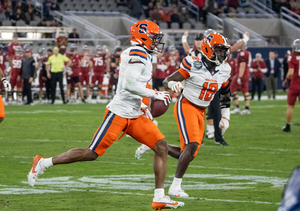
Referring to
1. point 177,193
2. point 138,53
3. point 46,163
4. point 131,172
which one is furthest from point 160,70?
point 138,53

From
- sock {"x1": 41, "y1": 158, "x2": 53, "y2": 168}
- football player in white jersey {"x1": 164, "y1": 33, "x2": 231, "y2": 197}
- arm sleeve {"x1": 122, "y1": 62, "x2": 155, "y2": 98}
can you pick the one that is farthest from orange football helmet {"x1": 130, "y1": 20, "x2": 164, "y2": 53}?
sock {"x1": 41, "y1": 158, "x2": 53, "y2": 168}

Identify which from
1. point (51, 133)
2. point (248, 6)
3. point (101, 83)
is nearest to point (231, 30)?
point (248, 6)

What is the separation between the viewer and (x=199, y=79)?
244 inches

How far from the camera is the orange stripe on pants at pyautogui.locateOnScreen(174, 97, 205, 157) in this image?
5961 millimetres

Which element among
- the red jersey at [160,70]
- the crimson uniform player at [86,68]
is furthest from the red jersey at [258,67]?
the crimson uniform player at [86,68]

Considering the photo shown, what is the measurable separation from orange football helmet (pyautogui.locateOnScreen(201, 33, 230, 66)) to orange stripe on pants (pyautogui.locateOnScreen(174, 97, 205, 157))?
57 cm

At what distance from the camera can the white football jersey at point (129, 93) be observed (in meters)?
5.17

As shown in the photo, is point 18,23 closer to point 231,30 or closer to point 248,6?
point 231,30

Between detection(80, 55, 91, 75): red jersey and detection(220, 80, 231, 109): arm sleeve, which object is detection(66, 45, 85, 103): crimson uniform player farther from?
detection(220, 80, 231, 109): arm sleeve

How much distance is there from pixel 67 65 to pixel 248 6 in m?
16.9

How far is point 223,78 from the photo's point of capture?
6.33 metres

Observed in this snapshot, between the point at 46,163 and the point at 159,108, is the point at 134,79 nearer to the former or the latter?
the point at 46,163

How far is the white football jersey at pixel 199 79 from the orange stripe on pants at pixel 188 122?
0.09 meters

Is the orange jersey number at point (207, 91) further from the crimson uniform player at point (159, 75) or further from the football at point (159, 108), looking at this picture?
the crimson uniform player at point (159, 75)
